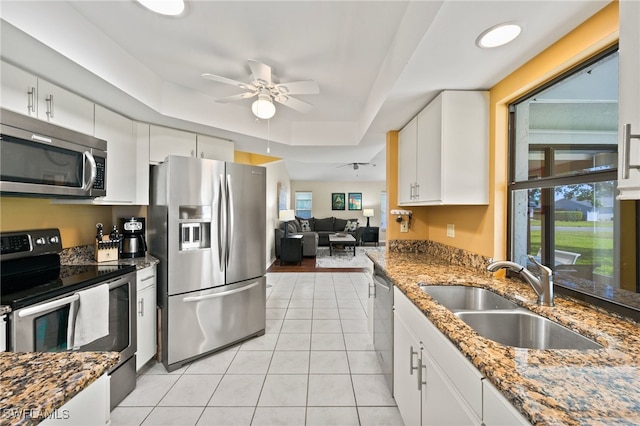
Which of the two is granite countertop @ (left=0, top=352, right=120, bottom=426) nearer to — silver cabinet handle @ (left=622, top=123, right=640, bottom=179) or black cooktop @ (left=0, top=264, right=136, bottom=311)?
black cooktop @ (left=0, top=264, right=136, bottom=311)

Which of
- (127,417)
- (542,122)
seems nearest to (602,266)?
(542,122)

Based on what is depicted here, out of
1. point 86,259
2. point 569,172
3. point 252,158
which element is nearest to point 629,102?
point 569,172

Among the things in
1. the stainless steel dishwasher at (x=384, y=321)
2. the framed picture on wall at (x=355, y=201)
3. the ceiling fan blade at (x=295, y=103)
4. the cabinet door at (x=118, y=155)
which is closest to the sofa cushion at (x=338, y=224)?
the framed picture on wall at (x=355, y=201)

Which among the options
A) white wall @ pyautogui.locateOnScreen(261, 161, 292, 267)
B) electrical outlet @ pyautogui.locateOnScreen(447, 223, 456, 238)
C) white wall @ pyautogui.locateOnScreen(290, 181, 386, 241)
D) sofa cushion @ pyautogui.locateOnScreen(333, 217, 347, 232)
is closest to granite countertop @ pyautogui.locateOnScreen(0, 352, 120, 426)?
electrical outlet @ pyautogui.locateOnScreen(447, 223, 456, 238)

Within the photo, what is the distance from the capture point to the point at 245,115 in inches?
116

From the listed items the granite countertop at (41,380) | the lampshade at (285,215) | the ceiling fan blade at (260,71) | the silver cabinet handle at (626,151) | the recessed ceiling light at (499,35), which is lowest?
the granite countertop at (41,380)

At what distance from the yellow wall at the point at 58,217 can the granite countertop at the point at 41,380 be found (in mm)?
1511

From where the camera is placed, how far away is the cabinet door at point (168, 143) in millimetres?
2543

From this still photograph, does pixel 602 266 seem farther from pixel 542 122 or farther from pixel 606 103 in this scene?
pixel 542 122

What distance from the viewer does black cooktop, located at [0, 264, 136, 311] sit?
4.22ft

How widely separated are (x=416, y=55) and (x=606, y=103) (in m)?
0.89

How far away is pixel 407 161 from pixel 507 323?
1592 millimetres

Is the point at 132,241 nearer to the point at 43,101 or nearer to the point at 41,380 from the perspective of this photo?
the point at 43,101

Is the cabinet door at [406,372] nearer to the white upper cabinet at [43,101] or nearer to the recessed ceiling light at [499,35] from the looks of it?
the recessed ceiling light at [499,35]
